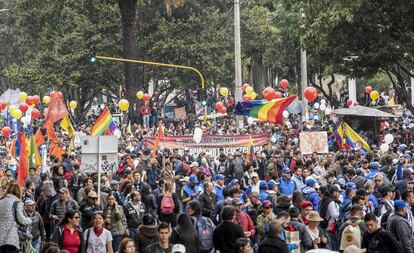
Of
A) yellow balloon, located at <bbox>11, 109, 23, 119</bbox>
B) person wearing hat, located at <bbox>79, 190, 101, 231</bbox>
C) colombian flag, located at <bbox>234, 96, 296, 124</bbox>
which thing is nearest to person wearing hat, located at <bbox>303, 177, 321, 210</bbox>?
person wearing hat, located at <bbox>79, 190, 101, 231</bbox>

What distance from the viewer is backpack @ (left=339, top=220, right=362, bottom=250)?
1340cm

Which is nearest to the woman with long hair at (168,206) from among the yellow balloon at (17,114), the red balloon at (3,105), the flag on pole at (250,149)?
the flag on pole at (250,149)

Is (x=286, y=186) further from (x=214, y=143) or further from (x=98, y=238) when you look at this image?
(x=214, y=143)

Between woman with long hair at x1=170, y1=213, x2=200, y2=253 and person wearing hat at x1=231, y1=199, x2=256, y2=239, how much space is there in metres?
1.09

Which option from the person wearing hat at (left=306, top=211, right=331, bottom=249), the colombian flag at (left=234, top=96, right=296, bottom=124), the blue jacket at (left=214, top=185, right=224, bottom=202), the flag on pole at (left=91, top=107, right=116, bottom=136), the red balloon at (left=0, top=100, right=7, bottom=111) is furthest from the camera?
the red balloon at (left=0, top=100, right=7, bottom=111)

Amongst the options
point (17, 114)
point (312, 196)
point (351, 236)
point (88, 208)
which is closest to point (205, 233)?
point (351, 236)

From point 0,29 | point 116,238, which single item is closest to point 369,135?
point 116,238

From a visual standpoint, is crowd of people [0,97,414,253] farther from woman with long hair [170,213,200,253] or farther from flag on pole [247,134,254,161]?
flag on pole [247,134,254,161]

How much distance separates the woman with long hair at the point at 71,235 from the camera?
13.7 metres

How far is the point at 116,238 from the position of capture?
15586 millimetres

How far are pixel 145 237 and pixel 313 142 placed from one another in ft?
43.6

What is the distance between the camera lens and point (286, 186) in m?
19.0

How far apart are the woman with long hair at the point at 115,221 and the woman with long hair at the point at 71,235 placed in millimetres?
1649

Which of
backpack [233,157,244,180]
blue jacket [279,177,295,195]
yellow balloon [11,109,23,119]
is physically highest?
yellow balloon [11,109,23,119]
